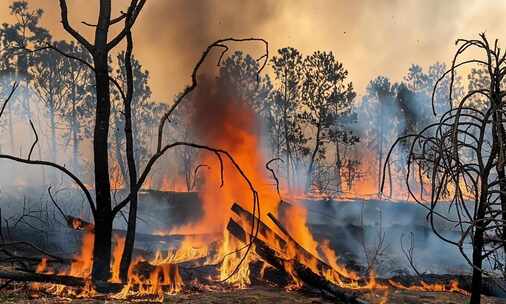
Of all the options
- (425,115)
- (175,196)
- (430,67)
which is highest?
(430,67)

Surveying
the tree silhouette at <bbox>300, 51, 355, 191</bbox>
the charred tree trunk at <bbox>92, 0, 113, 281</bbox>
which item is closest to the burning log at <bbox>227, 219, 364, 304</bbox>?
the charred tree trunk at <bbox>92, 0, 113, 281</bbox>

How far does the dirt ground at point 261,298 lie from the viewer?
22.9 feet

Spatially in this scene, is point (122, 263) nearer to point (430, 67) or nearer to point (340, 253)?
point (340, 253)

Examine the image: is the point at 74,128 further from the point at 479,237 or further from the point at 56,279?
the point at 479,237

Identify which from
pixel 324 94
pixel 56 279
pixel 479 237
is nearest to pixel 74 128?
pixel 324 94

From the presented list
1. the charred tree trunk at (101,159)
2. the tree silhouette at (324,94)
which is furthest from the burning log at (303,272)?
the tree silhouette at (324,94)

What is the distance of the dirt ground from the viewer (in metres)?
6.97

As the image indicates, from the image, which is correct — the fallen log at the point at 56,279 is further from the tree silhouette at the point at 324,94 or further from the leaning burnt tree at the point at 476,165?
the tree silhouette at the point at 324,94

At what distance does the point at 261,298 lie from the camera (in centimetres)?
826

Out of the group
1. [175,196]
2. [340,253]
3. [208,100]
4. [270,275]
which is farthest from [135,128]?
[270,275]

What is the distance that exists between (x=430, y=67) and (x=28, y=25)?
4968 centimetres

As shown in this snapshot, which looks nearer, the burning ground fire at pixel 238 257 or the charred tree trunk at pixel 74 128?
the burning ground fire at pixel 238 257

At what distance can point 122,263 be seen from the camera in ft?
23.5

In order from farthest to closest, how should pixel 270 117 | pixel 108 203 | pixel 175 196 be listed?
pixel 270 117, pixel 175 196, pixel 108 203
